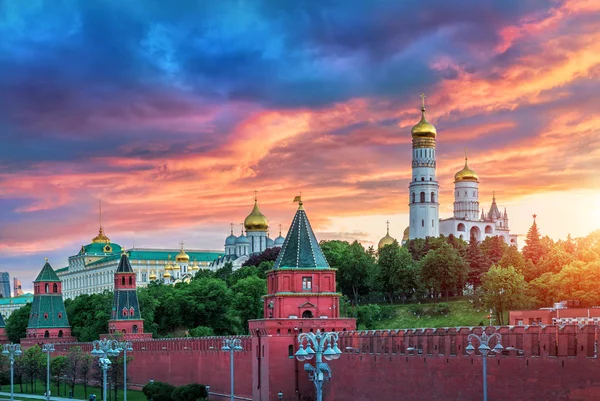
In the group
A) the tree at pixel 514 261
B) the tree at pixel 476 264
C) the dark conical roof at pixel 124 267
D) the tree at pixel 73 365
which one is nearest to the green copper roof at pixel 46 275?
the dark conical roof at pixel 124 267

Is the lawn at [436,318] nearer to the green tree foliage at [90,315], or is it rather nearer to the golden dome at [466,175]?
the green tree foliage at [90,315]

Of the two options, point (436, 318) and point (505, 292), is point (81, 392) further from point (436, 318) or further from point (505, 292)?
point (505, 292)

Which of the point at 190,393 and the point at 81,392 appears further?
the point at 81,392

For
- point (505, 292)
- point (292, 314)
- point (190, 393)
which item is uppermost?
point (505, 292)

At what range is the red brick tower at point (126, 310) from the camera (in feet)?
366

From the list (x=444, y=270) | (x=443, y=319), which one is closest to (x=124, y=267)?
(x=444, y=270)

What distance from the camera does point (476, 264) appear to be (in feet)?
398

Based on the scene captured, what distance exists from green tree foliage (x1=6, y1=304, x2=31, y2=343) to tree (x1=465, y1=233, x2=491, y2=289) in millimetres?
53971

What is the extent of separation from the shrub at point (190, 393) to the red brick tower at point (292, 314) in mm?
8759

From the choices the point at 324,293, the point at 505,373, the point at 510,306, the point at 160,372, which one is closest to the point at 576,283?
the point at 510,306

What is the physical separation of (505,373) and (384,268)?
70939mm

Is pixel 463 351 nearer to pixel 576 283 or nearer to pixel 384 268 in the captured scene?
pixel 576 283

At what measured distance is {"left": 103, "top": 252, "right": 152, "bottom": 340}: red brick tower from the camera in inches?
4387

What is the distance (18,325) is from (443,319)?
188 ft
